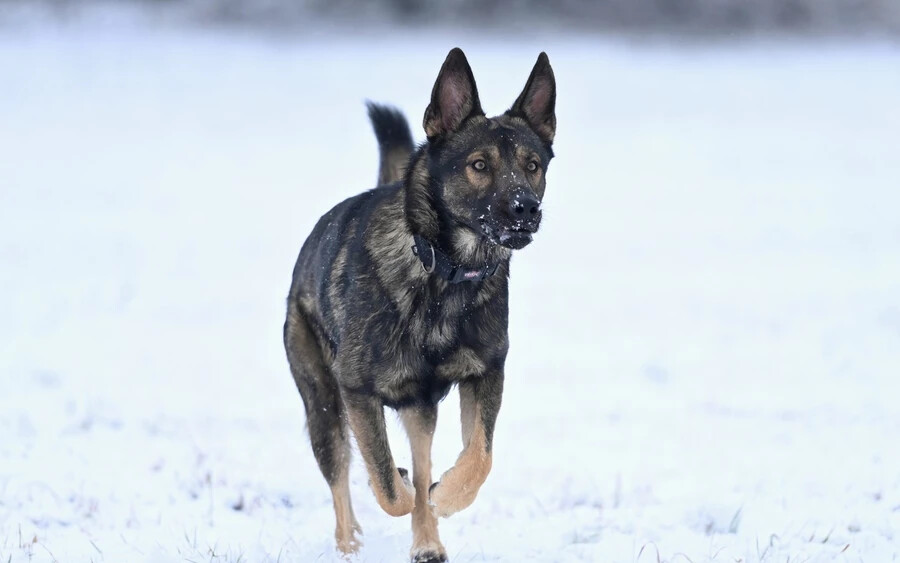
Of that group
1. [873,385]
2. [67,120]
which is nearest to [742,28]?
[67,120]

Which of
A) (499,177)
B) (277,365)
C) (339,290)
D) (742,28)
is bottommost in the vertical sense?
(277,365)

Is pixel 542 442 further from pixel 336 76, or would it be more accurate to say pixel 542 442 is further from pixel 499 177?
pixel 336 76

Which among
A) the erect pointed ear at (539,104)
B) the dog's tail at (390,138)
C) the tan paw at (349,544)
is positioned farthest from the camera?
the dog's tail at (390,138)

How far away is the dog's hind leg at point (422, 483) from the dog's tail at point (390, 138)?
1485mm

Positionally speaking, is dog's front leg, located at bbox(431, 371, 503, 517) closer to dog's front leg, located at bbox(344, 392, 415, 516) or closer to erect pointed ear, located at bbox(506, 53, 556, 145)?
dog's front leg, located at bbox(344, 392, 415, 516)

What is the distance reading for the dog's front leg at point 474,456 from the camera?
455 centimetres

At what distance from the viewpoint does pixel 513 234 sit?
4266mm

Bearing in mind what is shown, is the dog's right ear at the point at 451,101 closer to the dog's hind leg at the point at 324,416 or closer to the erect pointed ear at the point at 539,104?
the erect pointed ear at the point at 539,104

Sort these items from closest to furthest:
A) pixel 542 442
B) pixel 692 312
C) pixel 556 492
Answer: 1. pixel 556 492
2. pixel 542 442
3. pixel 692 312

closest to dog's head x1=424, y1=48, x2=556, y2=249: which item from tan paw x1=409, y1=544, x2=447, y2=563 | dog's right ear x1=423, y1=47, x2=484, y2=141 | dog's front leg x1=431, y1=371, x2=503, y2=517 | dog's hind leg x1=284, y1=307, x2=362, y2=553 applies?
dog's right ear x1=423, y1=47, x2=484, y2=141

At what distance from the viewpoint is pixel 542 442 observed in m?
7.81

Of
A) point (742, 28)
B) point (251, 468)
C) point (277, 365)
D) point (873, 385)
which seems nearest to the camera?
point (251, 468)

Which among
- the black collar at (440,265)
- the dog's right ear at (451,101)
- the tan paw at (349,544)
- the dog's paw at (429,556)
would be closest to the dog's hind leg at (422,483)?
the dog's paw at (429,556)

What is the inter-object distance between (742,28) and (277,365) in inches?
1303
